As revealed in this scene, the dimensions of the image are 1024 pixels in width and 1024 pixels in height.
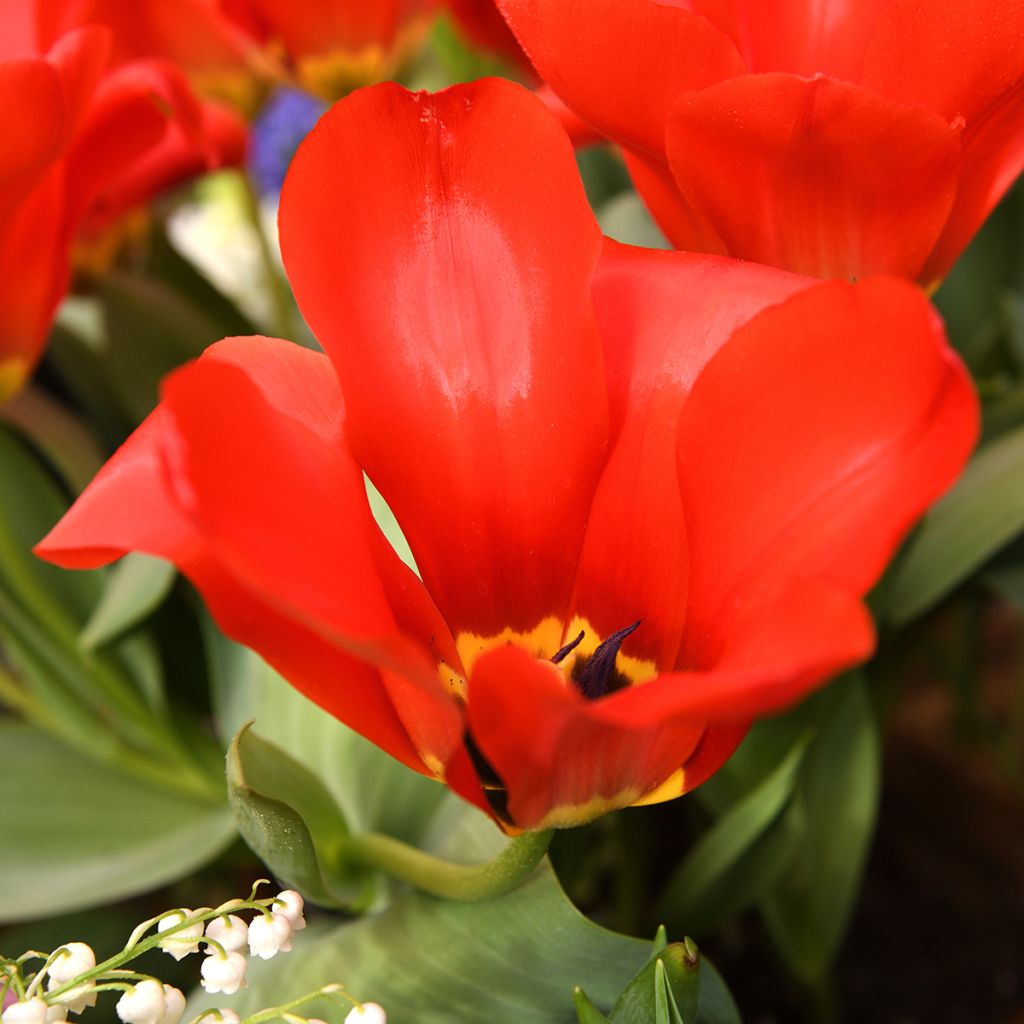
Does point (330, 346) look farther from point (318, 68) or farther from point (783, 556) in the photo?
point (318, 68)

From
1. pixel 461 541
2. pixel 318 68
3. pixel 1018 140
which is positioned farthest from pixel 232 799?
pixel 318 68

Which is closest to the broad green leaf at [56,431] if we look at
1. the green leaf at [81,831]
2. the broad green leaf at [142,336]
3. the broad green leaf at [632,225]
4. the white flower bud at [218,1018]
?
the broad green leaf at [142,336]

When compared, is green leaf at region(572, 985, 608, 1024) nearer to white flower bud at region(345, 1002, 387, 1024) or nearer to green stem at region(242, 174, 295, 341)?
white flower bud at region(345, 1002, 387, 1024)

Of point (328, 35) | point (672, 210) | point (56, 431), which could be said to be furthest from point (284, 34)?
point (672, 210)

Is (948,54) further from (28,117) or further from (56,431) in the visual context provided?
(56,431)

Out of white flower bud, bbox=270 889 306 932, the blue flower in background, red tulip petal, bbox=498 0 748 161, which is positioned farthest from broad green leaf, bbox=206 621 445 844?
the blue flower in background

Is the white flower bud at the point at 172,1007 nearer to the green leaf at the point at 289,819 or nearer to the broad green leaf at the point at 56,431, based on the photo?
the green leaf at the point at 289,819
